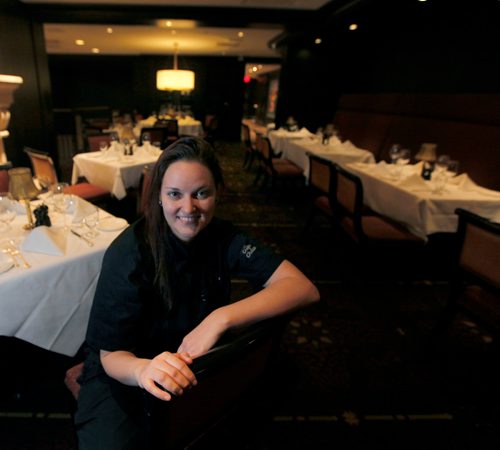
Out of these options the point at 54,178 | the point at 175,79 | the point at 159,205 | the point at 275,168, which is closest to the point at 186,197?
the point at 159,205

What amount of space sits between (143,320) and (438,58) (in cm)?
531

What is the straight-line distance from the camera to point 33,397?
1601 mm

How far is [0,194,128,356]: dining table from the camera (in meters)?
1.31

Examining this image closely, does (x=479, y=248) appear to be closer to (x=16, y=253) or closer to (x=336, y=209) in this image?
(x=336, y=209)

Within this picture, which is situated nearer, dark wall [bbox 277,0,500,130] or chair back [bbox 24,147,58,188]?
chair back [bbox 24,147,58,188]

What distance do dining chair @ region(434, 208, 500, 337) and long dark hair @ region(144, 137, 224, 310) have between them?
4.47 feet

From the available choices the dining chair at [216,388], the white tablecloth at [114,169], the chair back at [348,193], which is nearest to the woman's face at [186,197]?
the dining chair at [216,388]

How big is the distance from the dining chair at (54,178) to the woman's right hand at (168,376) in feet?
9.34

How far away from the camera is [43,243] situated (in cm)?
148

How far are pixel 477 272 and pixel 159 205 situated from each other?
1617 mm

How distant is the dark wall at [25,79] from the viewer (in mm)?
5047

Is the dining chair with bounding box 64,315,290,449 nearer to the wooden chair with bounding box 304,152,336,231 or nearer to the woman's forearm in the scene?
the woman's forearm

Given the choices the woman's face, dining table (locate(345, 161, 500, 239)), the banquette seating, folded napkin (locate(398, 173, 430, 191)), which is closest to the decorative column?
the woman's face

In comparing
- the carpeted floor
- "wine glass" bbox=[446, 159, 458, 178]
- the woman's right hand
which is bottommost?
the carpeted floor
